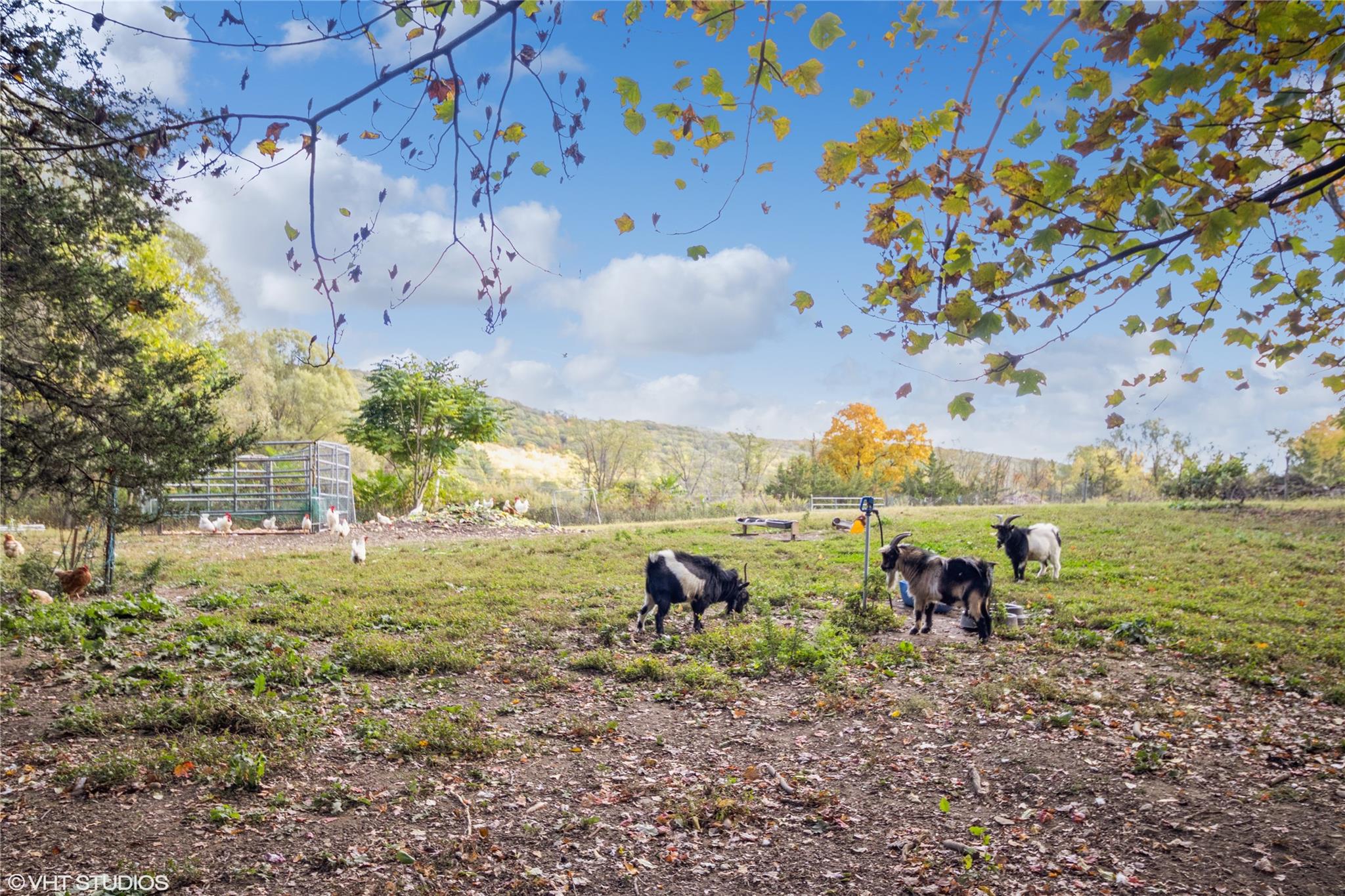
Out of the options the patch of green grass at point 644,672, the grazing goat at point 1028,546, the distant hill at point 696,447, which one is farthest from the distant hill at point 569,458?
the patch of green grass at point 644,672

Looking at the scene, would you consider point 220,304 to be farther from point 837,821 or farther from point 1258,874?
point 1258,874

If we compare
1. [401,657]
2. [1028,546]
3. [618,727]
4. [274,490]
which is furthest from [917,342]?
[274,490]

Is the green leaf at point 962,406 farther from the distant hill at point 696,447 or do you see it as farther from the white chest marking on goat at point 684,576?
the distant hill at point 696,447

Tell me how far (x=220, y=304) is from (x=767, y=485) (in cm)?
2841

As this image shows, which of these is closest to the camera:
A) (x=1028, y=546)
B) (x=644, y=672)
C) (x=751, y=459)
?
(x=644, y=672)

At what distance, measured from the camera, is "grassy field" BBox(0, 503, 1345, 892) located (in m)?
3.96

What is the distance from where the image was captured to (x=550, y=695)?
6480mm

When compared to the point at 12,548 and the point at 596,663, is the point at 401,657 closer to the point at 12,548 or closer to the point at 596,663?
the point at 596,663

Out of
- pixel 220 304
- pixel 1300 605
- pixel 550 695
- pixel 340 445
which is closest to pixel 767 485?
pixel 340 445

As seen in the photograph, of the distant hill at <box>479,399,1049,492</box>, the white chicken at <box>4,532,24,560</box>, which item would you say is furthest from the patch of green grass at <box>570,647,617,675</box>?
the distant hill at <box>479,399,1049,492</box>

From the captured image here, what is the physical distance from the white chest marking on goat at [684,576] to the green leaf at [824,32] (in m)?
5.89

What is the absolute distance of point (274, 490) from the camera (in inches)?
900

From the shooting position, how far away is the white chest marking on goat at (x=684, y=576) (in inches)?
326

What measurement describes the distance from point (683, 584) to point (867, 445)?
124 feet
